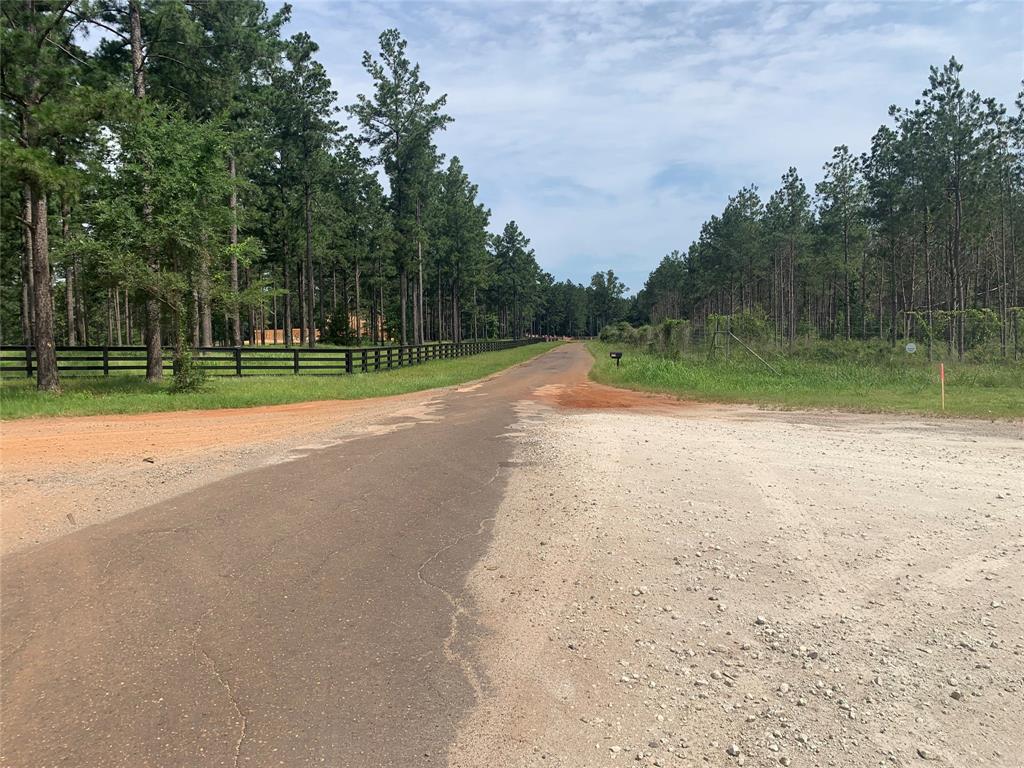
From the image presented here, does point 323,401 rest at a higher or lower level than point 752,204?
lower

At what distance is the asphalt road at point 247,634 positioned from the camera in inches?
109

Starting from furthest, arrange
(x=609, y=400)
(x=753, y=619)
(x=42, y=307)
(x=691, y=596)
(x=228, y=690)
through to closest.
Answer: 1. (x=609, y=400)
2. (x=42, y=307)
3. (x=691, y=596)
4. (x=753, y=619)
5. (x=228, y=690)

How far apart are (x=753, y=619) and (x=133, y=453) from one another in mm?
8987

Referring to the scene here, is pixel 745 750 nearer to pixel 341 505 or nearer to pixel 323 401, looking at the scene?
pixel 341 505

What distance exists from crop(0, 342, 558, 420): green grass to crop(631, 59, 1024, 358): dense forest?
20.8 m

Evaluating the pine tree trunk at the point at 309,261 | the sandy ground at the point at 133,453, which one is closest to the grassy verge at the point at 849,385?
the sandy ground at the point at 133,453

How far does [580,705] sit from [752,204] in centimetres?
7678

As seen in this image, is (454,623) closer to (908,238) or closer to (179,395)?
(179,395)

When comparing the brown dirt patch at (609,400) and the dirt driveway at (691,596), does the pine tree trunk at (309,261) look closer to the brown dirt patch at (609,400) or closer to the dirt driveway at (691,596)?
the brown dirt patch at (609,400)

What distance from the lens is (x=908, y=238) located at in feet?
176

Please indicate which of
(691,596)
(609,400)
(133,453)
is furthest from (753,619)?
(609,400)

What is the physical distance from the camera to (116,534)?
5.52 m

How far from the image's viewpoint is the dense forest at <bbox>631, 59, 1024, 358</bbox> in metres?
36.1

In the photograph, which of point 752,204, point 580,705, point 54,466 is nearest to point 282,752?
point 580,705
